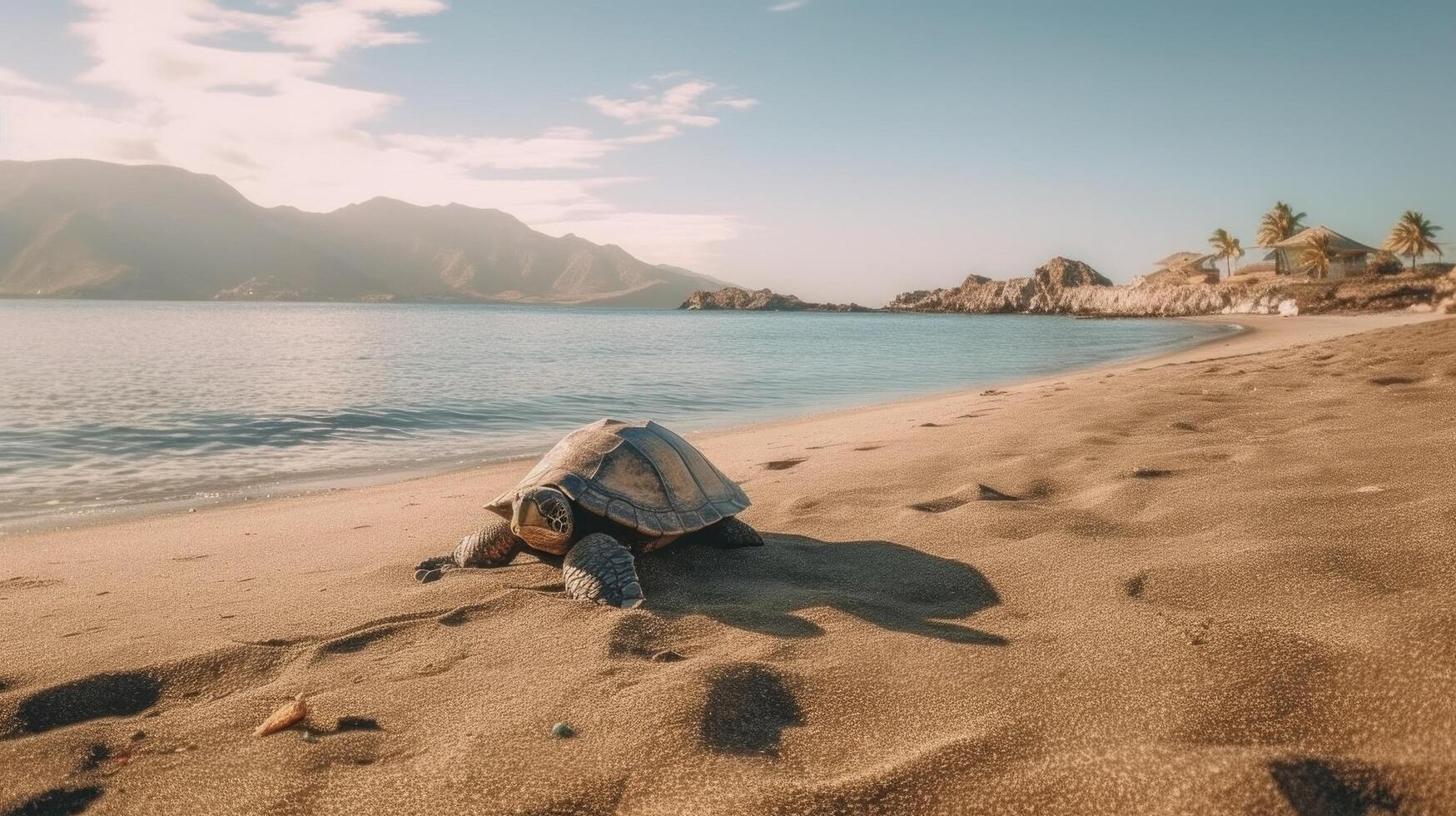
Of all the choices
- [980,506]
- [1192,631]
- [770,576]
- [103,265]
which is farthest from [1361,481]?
[103,265]

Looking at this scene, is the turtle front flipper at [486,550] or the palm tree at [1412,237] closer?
the turtle front flipper at [486,550]

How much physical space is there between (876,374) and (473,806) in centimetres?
2477

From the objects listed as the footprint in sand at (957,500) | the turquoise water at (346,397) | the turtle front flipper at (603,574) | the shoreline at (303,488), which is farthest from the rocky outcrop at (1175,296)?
the turtle front flipper at (603,574)

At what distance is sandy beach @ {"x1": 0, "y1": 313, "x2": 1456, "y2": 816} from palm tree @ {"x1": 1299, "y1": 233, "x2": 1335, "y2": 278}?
72.5m

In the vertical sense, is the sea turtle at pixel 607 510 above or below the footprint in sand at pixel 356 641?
above

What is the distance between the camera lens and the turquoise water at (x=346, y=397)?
32.9ft

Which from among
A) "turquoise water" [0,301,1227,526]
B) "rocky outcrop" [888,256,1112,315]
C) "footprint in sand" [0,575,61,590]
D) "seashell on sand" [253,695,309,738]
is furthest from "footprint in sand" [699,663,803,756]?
"rocky outcrop" [888,256,1112,315]

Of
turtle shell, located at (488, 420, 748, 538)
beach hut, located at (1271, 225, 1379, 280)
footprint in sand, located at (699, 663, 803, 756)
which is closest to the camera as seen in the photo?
footprint in sand, located at (699, 663, 803, 756)

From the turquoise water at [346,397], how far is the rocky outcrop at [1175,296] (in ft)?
75.3

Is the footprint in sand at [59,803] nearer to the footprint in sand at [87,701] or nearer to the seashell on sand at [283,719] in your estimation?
the seashell on sand at [283,719]

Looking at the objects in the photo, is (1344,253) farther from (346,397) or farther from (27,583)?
(27,583)

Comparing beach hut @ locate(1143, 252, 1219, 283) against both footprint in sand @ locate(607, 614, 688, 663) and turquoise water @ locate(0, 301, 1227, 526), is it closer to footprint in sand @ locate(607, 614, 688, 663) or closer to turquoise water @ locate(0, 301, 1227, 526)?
turquoise water @ locate(0, 301, 1227, 526)

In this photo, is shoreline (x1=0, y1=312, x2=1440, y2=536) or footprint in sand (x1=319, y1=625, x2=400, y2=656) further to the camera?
shoreline (x1=0, y1=312, x2=1440, y2=536)

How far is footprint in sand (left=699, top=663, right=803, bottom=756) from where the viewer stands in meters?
2.32
